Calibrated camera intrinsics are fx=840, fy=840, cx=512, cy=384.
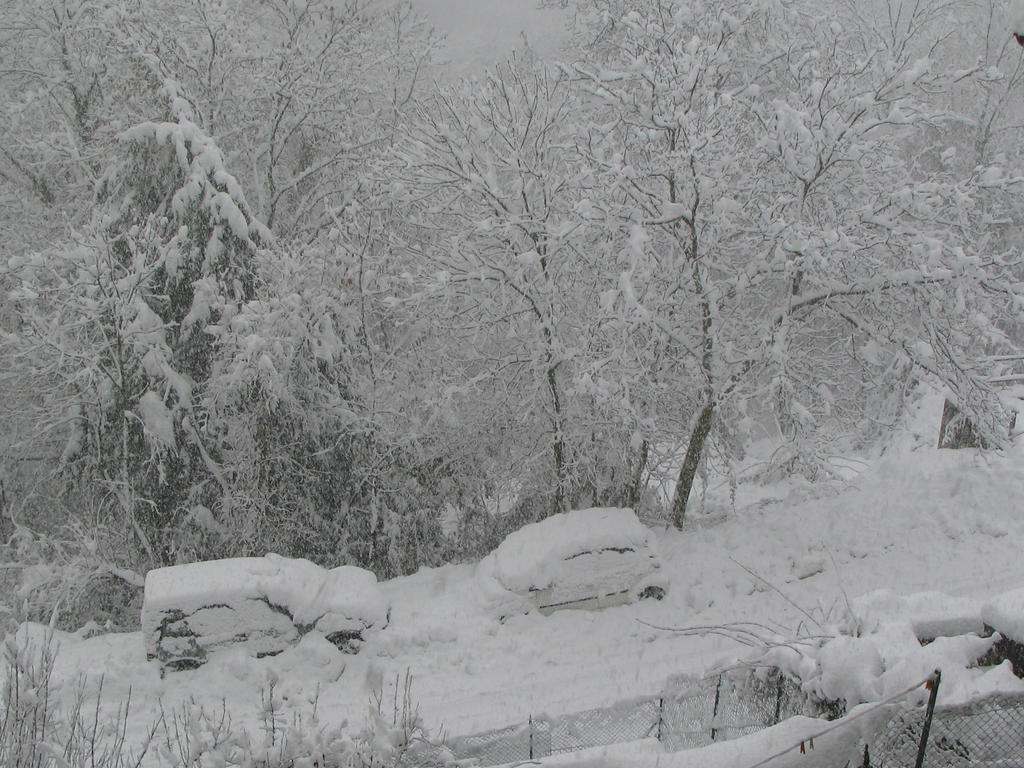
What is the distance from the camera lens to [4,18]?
17.0 metres

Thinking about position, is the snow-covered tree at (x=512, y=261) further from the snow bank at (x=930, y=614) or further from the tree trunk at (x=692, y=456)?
the snow bank at (x=930, y=614)

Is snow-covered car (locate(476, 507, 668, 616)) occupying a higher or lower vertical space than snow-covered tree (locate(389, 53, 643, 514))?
lower

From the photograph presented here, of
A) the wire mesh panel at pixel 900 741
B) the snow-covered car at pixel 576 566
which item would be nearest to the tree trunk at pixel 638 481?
the snow-covered car at pixel 576 566

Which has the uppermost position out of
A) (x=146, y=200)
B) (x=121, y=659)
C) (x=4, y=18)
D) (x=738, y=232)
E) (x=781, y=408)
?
(x=4, y=18)

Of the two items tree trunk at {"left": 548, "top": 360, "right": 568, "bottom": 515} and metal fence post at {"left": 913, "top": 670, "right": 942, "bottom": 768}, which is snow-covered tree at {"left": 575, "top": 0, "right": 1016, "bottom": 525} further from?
metal fence post at {"left": 913, "top": 670, "right": 942, "bottom": 768}

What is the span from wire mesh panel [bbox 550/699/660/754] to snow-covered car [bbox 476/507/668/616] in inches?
123

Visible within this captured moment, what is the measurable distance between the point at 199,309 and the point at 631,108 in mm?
7665

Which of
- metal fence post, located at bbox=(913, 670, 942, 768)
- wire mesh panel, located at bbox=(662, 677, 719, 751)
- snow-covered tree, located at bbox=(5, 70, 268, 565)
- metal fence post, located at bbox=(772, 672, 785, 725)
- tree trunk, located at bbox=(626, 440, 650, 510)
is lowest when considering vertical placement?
wire mesh panel, located at bbox=(662, 677, 719, 751)

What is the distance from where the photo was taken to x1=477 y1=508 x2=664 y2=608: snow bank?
11711mm

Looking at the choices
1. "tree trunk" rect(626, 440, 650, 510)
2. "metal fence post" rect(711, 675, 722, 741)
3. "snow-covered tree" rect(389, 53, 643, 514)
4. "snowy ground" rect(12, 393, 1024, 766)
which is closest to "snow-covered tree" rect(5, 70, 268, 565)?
"snow-covered tree" rect(389, 53, 643, 514)

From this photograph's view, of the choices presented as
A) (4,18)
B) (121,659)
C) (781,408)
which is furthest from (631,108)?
(4,18)

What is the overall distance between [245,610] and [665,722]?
5389mm

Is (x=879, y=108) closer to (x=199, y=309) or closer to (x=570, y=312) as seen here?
(x=570, y=312)

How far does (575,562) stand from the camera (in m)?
11.8
